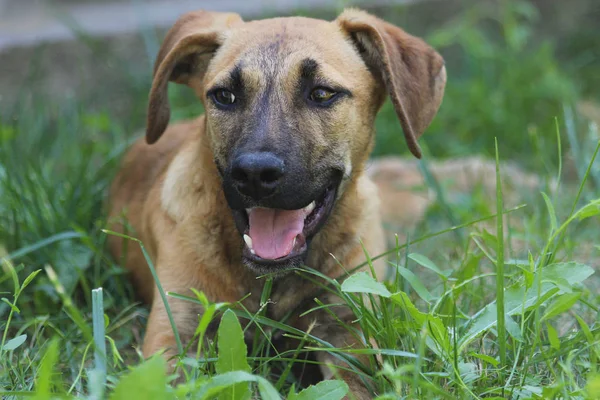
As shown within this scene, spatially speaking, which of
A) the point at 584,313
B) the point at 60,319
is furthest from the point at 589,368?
the point at 60,319

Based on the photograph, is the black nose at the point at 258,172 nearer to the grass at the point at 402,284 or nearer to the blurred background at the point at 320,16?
the grass at the point at 402,284

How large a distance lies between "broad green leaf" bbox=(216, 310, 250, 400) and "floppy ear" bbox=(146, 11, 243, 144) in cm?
129

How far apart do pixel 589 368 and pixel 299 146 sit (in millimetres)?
1197

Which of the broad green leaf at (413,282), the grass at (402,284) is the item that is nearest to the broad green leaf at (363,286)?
the grass at (402,284)

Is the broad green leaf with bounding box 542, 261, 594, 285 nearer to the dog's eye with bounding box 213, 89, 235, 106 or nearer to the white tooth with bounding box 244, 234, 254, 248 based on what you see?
the white tooth with bounding box 244, 234, 254, 248

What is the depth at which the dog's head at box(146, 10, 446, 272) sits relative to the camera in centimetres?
279

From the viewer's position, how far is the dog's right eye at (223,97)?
9.83 ft

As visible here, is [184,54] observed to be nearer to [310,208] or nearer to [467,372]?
[310,208]

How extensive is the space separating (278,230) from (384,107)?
2796 millimetres

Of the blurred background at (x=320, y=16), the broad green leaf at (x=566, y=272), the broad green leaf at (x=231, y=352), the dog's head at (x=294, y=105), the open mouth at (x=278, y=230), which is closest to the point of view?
the broad green leaf at (x=231, y=352)

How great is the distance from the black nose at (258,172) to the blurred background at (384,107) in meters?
1.41

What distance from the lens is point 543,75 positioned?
5918 millimetres

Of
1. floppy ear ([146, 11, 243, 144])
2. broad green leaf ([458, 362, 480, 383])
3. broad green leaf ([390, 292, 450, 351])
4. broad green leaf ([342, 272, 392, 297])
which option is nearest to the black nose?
broad green leaf ([342, 272, 392, 297])

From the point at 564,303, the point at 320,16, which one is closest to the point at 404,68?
the point at 564,303
